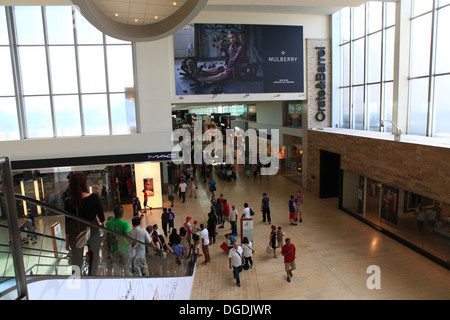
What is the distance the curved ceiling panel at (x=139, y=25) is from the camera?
5984mm

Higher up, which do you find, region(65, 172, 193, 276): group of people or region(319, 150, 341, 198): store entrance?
region(65, 172, 193, 276): group of people

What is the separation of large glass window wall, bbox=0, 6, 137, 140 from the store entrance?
10.8 m

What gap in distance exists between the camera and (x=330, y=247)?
1133 centimetres

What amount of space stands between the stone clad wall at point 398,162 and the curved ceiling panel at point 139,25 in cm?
811

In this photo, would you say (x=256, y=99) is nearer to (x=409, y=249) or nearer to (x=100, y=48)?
(x=100, y=48)

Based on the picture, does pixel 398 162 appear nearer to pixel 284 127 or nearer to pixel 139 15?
pixel 139 15

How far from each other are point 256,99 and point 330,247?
32.6ft

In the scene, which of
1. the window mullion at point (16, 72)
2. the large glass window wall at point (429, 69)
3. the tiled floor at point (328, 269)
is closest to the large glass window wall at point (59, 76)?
the window mullion at point (16, 72)

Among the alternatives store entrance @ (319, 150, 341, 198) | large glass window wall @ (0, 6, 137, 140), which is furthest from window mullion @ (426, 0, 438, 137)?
large glass window wall @ (0, 6, 137, 140)

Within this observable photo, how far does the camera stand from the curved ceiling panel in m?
5.98

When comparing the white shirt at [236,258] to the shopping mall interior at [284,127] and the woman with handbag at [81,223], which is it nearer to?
the shopping mall interior at [284,127]

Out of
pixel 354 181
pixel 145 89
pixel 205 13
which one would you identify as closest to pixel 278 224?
pixel 354 181

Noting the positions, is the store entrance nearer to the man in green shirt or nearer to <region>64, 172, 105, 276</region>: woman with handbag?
the man in green shirt

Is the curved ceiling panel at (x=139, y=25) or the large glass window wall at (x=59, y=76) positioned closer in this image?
the curved ceiling panel at (x=139, y=25)
